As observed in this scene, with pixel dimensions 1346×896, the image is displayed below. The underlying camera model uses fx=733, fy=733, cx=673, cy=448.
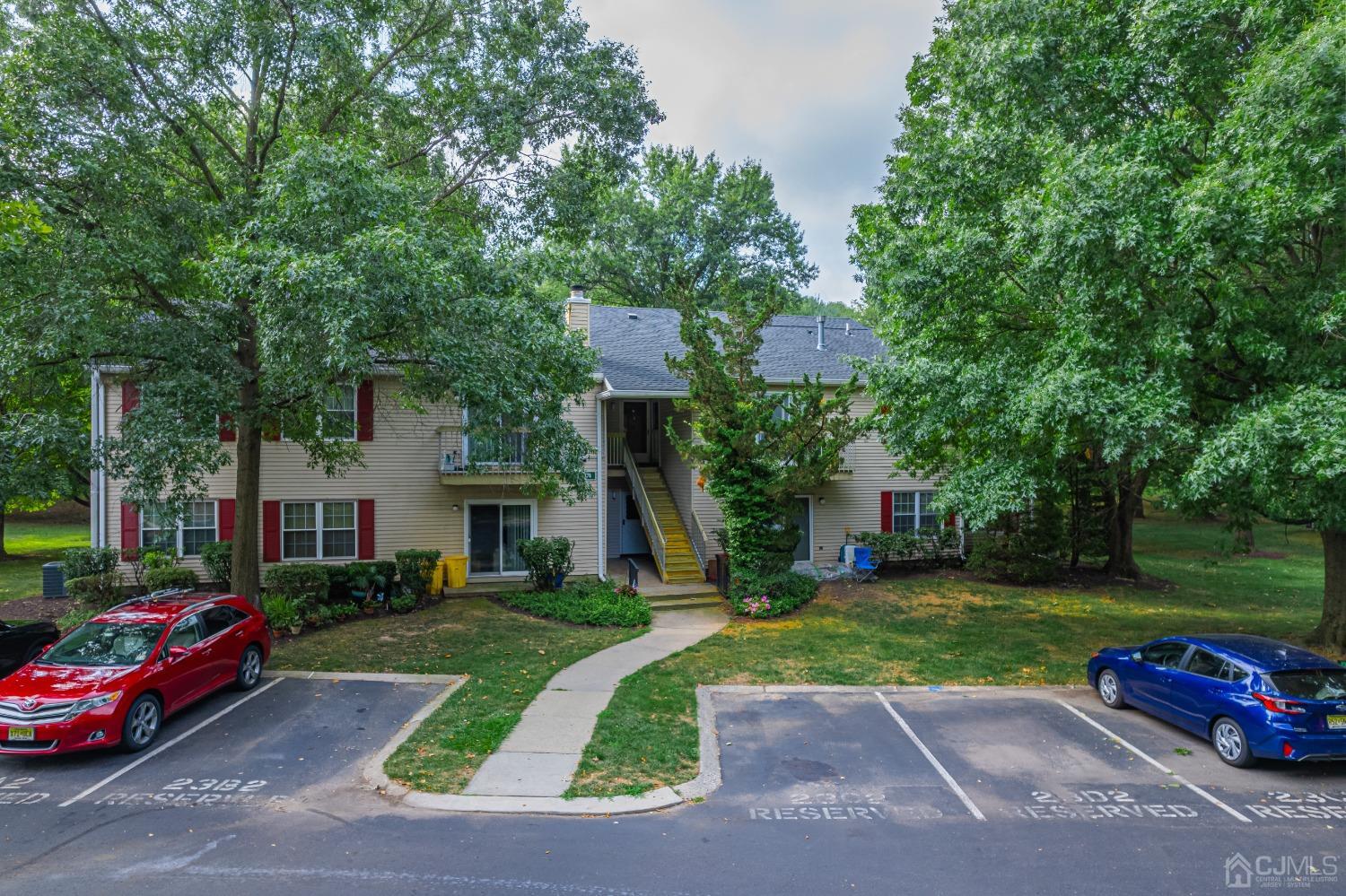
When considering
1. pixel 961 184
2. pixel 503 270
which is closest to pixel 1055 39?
pixel 961 184

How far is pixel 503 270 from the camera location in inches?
484

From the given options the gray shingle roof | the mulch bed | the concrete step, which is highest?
the gray shingle roof

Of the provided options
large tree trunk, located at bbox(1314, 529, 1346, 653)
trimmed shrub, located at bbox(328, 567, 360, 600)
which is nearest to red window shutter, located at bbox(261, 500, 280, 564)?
trimmed shrub, located at bbox(328, 567, 360, 600)

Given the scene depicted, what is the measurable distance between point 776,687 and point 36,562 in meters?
27.1

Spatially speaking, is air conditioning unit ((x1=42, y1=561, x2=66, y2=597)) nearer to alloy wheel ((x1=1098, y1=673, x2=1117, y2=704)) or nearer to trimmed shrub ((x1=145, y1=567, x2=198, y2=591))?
trimmed shrub ((x1=145, y1=567, x2=198, y2=591))

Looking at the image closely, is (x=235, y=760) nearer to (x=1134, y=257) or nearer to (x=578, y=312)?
(x=1134, y=257)

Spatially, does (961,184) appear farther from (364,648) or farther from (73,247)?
(73,247)

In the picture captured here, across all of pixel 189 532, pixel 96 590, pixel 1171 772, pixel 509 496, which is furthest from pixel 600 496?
pixel 1171 772

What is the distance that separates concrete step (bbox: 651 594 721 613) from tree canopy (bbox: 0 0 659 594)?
5077 mm

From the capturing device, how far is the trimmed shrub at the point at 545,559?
1766 centimetres

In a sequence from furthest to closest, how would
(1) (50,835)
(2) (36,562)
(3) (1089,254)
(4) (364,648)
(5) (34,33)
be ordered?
(2) (36,562)
(4) (364,648)
(5) (34,33)
(3) (1089,254)
(1) (50,835)

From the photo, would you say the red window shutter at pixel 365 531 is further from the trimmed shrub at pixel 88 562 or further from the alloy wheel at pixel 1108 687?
the alloy wheel at pixel 1108 687

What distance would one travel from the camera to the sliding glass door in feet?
61.0

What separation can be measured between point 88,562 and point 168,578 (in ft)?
6.15
